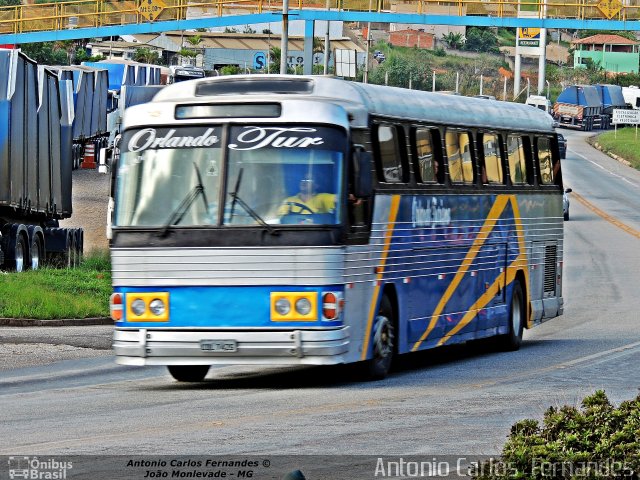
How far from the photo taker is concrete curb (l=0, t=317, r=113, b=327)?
2348 centimetres

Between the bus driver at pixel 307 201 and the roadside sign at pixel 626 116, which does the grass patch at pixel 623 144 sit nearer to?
the roadside sign at pixel 626 116

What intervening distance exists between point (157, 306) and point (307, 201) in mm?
1779

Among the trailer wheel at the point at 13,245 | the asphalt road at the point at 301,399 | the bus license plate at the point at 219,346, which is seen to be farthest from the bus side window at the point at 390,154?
the trailer wheel at the point at 13,245

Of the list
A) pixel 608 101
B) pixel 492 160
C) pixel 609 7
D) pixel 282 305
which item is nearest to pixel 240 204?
pixel 282 305

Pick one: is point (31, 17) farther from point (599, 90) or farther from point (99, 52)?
point (99, 52)

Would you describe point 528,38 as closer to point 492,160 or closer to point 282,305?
point 492,160

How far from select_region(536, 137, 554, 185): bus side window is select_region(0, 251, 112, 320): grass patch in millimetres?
7351

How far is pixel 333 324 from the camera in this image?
15.0 m

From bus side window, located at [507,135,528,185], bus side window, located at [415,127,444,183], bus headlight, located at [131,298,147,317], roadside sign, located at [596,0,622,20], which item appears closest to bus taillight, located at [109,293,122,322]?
bus headlight, located at [131,298,147,317]

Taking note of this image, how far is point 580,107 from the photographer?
111188 millimetres

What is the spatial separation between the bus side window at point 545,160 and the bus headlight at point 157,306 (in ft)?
29.3

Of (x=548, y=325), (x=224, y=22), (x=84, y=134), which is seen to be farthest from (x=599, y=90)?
(x=548, y=325)

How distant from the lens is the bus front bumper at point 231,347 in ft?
48.8

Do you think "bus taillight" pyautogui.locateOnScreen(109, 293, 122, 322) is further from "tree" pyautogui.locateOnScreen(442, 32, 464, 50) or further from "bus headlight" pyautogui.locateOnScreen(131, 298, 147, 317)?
"tree" pyautogui.locateOnScreen(442, 32, 464, 50)
